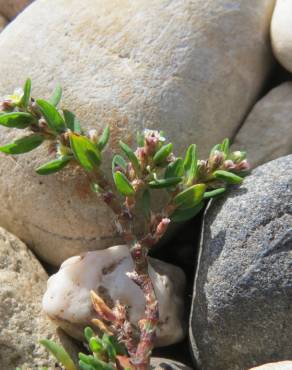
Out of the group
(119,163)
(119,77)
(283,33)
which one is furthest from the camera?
(283,33)

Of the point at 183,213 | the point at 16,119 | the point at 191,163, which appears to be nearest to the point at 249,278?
the point at 183,213

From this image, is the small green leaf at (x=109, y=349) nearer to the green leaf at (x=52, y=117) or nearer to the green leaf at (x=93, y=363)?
the green leaf at (x=93, y=363)

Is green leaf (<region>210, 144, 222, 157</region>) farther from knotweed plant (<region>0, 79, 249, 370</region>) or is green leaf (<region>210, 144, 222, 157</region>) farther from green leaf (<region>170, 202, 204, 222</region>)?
green leaf (<region>170, 202, 204, 222</region>)

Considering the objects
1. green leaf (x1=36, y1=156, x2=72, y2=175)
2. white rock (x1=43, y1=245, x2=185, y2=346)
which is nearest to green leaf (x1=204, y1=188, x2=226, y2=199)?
white rock (x1=43, y1=245, x2=185, y2=346)

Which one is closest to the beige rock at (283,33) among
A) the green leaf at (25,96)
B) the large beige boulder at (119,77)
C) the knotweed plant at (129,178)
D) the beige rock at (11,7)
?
the large beige boulder at (119,77)

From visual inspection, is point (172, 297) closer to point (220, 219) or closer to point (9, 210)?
point (220, 219)

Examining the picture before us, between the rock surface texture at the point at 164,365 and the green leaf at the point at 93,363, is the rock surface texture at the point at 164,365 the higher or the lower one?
the lower one

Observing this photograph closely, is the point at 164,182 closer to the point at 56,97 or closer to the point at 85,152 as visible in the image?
the point at 85,152
